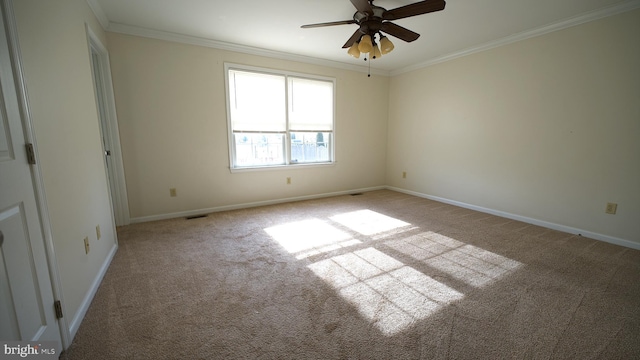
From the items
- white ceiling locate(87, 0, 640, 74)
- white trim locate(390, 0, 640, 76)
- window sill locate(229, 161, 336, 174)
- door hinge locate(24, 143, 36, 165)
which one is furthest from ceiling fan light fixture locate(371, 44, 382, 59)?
door hinge locate(24, 143, 36, 165)

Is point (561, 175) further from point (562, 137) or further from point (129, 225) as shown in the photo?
point (129, 225)

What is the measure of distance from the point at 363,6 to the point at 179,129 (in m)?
2.89

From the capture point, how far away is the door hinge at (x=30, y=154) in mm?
1261

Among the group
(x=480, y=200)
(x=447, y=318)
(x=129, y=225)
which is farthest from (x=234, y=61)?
(x=480, y=200)

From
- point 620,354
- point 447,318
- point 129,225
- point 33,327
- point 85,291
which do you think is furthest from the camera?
point 129,225

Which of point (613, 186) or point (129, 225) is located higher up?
point (613, 186)

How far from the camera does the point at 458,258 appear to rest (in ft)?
8.09

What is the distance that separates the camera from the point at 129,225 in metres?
3.38

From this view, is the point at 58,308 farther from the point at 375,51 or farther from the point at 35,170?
the point at 375,51

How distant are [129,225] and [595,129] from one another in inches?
232

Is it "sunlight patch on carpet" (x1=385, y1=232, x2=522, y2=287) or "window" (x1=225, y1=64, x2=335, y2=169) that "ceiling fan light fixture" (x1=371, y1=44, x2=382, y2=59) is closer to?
"window" (x1=225, y1=64, x2=335, y2=169)

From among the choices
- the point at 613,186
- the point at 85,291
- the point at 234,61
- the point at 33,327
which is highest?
the point at 234,61

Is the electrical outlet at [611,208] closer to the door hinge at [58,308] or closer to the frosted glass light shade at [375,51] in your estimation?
the frosted glass light shade at [375,51]

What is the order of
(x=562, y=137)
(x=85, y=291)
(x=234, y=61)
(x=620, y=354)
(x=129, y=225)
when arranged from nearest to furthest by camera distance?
(x=620, y=354)
(x=85, y=291)
(x=562, y=137)
(x=129, y=225)
(x=234, y=61)
